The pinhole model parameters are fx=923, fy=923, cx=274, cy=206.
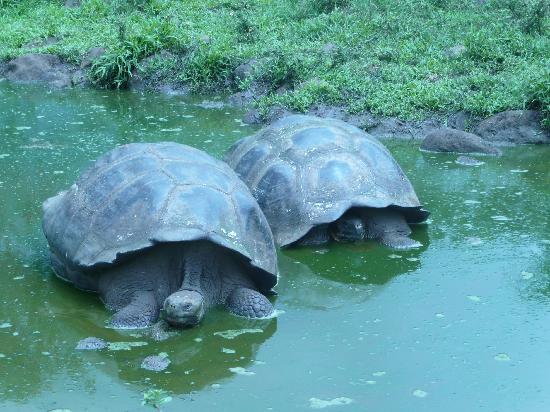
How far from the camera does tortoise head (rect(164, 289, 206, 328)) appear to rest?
4.43 meters

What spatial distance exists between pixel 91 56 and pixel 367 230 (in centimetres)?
694

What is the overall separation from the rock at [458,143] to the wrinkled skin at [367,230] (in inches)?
92.1

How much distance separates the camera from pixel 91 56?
11.9 metres

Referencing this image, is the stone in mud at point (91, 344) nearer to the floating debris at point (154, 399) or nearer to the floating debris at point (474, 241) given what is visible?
the floating debris at point (154, 399)

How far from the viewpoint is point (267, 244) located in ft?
16.3

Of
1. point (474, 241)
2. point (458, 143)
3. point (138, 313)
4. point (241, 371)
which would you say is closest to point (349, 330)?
point (241, 371)

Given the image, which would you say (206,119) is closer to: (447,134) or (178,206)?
(447,134)

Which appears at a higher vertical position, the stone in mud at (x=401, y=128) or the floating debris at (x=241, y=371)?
the floating debris at (x=241, y=371)

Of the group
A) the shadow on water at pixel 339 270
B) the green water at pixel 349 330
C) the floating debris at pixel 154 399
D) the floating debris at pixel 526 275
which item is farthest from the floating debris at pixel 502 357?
the floating debris at pixel 154 399

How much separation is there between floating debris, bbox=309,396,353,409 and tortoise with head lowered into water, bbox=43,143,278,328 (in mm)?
874

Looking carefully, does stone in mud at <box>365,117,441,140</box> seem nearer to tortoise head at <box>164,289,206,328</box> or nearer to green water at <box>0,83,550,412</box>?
green water at <box>0,83,550,412</box>

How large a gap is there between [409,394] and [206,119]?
6202mm

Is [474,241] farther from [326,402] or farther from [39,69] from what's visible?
[39,69]

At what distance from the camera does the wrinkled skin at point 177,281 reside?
15.4 ft
